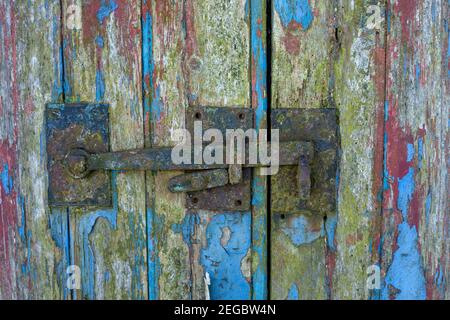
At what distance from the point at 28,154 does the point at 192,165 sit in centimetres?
40

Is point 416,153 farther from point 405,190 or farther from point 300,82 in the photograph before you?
point 300,82

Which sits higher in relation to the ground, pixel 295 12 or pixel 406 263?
pixel 295 12

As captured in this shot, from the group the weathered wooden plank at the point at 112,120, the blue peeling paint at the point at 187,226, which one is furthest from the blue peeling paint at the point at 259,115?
the weathered wooden plank at the point at 112,120

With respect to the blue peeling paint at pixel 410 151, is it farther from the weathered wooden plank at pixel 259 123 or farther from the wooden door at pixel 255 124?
the weathered wooden plank at pixel 259 123

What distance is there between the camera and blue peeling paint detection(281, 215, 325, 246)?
124 centimetres

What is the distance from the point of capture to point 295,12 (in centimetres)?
116

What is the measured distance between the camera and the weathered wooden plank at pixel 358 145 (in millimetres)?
1160

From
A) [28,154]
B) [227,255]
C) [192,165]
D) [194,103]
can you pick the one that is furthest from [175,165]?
[28,154]

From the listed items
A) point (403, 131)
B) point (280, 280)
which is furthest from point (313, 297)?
point (403, 131)

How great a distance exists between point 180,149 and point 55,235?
1.27ft

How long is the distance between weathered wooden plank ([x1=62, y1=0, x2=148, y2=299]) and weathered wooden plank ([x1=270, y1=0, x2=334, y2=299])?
320 millimetres

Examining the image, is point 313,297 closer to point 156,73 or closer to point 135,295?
point 135,295

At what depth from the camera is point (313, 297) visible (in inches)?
50.1

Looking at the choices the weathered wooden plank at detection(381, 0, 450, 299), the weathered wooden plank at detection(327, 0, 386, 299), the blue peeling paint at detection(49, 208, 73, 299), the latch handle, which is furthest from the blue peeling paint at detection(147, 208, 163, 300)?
the weathered wooden plank at detection(381, 0, 450, 299)
